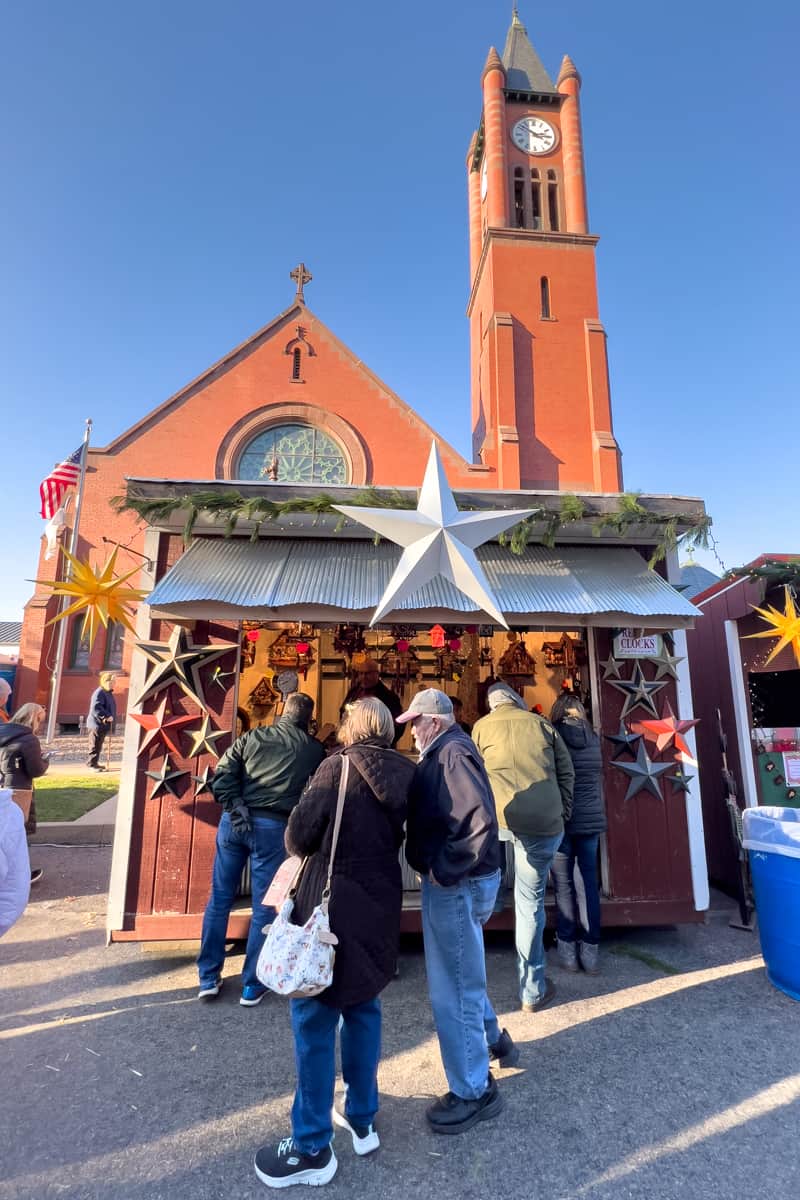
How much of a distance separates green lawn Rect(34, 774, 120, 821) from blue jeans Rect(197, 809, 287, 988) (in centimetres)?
565

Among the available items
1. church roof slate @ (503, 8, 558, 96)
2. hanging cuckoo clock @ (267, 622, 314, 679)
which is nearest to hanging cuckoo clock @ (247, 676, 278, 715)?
hanging cuckoo clock @ (267, 622, 314, 679)

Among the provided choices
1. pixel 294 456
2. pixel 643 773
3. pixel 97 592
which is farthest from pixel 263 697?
pixel 294 456

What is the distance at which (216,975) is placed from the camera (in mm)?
4148

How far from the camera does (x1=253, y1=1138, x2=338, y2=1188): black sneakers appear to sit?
2.50 m

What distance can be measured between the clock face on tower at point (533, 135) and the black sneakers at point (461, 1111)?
28.1 meters

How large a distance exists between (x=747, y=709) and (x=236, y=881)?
211 inches

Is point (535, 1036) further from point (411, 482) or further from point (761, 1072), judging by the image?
point (411, 482)

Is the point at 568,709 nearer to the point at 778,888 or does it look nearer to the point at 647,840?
the point at 647,840

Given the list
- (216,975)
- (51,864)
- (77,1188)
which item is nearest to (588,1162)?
(77,1188)

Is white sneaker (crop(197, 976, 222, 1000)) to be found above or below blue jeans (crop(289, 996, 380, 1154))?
below

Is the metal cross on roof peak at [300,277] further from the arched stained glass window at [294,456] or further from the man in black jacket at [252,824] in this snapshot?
the man in black jacket at [252,824]

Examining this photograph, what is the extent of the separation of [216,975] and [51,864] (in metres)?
4.44

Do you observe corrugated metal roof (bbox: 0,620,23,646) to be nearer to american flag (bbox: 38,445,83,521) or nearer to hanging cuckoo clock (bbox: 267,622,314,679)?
american flag (bbox: 38,445,83,521)

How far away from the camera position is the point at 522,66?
952 inches
